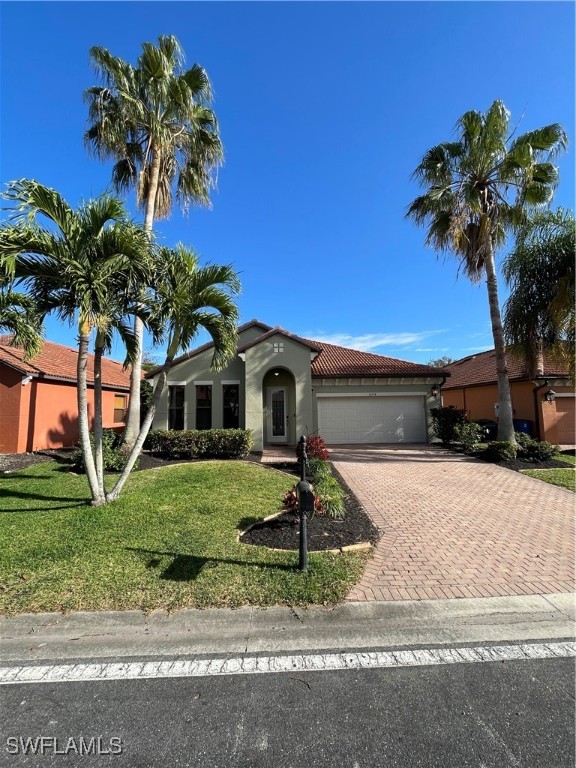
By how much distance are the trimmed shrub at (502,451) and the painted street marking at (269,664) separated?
385 inches

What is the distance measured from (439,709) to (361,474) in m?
7.95

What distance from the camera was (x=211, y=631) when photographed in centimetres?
336

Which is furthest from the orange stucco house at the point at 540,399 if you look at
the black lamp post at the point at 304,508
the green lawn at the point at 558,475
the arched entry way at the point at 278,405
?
the black lamp post at the point at 304,508

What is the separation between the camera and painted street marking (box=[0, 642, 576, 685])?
2.81m

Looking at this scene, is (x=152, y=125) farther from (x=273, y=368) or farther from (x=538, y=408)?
(x=538, y=408)

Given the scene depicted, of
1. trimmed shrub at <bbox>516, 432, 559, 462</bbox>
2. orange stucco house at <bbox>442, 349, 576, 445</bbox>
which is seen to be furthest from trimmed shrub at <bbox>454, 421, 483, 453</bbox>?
orange stucco house at <bbox>442, 349, 576, 445</bbox>

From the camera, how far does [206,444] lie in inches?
500

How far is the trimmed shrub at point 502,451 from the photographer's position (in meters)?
11.8

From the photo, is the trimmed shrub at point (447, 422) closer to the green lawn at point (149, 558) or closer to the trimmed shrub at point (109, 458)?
the green lawn at point (149, 558)

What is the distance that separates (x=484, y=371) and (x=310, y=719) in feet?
75.7

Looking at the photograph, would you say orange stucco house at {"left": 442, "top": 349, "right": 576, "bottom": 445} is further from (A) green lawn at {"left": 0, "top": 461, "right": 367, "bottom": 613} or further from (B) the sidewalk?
(A) green lawn at {"left": 0, "top": 461, "right": 367, "bottom": 613}

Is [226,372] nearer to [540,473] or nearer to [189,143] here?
[189,143]

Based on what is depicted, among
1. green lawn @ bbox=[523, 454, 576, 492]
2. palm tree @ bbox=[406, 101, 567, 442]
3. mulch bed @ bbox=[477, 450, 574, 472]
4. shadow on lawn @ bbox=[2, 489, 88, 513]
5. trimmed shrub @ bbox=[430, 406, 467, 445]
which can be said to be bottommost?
green lawn @ bbox=[523, 454, 576, 492]

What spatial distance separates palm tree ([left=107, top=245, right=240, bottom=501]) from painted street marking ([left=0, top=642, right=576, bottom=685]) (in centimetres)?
408
